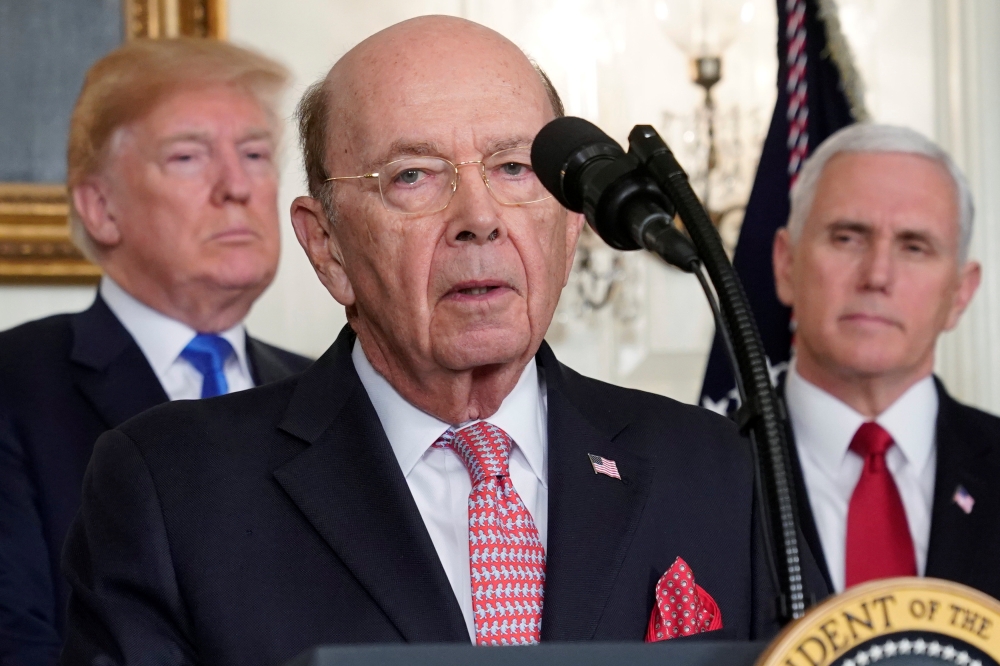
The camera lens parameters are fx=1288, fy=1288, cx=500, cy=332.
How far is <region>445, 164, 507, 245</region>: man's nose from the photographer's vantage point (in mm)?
1598

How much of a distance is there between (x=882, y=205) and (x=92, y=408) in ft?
5.46

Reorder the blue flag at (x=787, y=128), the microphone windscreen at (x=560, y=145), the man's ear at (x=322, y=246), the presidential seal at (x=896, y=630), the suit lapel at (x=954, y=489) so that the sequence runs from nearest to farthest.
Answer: the presidential seal at (x=896, y=630) < the microphone windscreen at (x=560, y=145) < the man's ear at (x=322, y=246) < the suit lapel at (x=954, y=489) < the blue flag at (x=787, y=128)

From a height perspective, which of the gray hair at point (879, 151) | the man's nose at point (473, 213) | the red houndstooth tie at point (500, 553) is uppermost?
the gray hair at point (879, 151)

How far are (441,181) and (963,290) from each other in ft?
5.31

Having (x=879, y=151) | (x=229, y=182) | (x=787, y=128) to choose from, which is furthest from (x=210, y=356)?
(x=787, y=128)

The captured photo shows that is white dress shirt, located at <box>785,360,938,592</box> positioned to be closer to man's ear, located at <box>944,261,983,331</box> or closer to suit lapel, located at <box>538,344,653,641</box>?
man's ear, located at <box>944,261,983,331</box>

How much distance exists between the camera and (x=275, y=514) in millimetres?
1571

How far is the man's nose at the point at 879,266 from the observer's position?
266cm

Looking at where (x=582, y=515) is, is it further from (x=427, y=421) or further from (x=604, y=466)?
(x=427, y=421)

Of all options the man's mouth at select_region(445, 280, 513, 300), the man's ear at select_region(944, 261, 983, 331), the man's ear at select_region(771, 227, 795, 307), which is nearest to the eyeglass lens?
the man's mouth at select_region(445, 280, 513, 300)

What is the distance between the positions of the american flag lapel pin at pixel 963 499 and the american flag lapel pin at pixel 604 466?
1122 mm

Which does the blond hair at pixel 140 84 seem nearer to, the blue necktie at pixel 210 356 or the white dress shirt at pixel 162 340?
the white dress shirt at pixel 162 340

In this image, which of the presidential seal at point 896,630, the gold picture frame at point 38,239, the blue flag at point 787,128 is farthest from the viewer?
the gold picture frame at point 38,239

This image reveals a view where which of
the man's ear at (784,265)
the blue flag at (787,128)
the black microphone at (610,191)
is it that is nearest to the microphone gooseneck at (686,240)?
the black microphone at (610,191)
